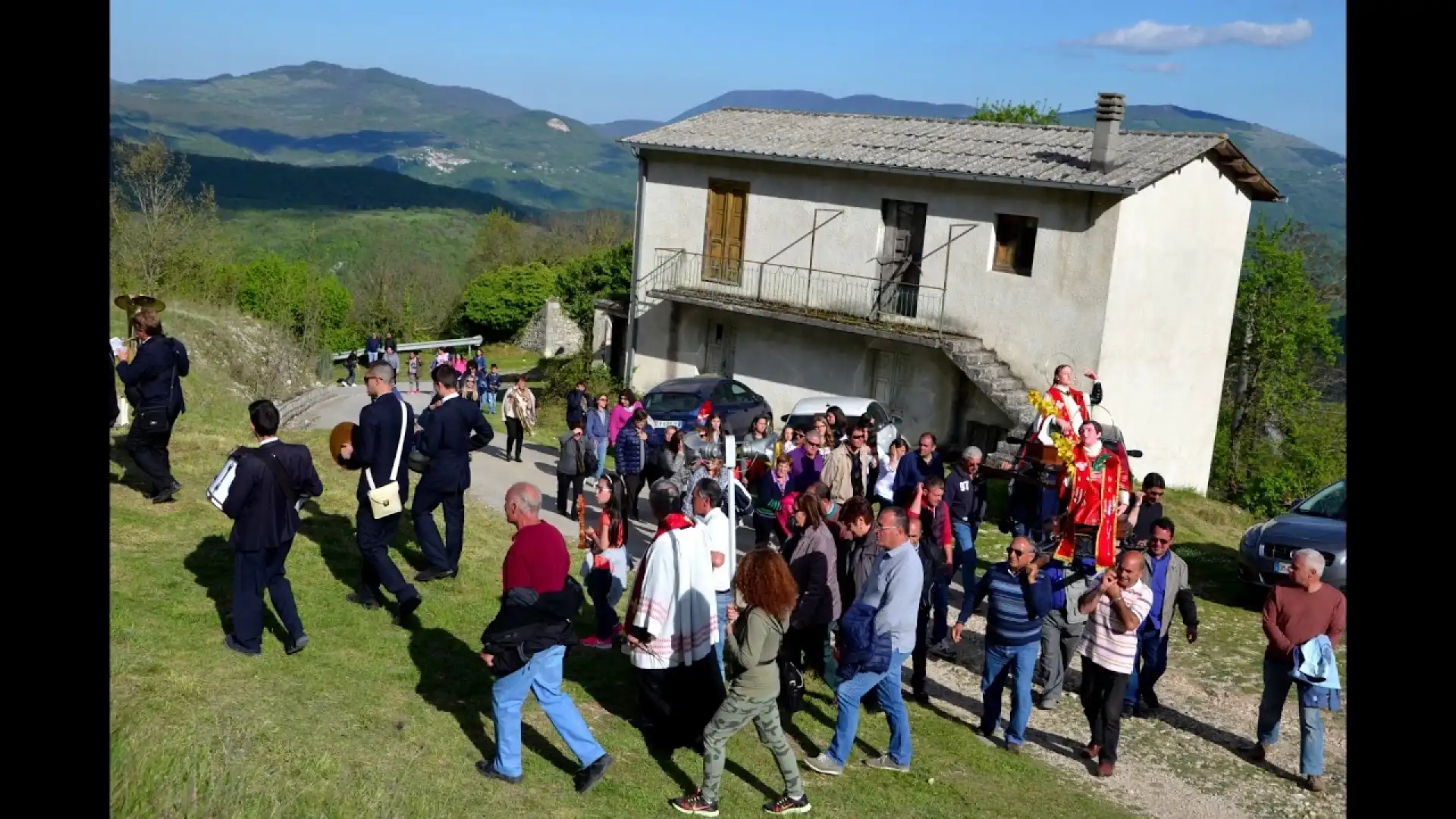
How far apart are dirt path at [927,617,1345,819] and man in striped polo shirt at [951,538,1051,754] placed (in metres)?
0.54

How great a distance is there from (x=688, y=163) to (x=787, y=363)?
18.6ft

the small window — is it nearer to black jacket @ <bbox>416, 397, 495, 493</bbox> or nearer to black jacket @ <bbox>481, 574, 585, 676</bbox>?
black jacket @ <bbox>416, 397, 495, 493</bbox>

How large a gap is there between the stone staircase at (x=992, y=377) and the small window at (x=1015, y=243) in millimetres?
1716

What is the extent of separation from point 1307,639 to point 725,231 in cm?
2291

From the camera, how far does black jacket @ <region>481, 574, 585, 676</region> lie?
7090 millimetres

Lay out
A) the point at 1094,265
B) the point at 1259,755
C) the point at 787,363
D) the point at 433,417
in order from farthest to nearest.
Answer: the point at 787,363, the point at 1094,265, the point at 433,417, the point at 1259,755

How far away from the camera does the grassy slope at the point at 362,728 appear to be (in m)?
6.09

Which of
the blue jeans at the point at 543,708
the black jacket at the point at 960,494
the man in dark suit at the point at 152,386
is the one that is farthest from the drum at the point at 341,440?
the black jacket at the point at 960,494
